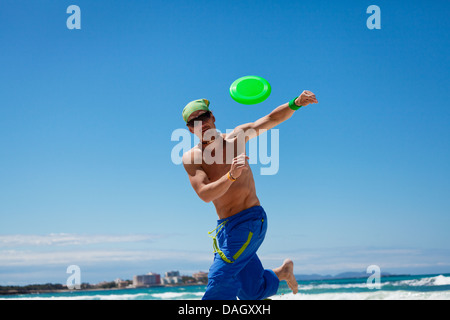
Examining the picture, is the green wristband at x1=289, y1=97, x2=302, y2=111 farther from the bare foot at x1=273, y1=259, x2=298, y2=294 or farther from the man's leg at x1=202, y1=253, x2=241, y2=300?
the bare foot at x1=273, y1=259, x2=298, y2=294

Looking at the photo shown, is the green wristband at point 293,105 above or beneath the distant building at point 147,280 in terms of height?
above

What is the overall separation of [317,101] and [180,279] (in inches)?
1720

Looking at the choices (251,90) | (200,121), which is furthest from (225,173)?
(251,90)

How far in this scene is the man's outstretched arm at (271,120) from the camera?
5043 mm

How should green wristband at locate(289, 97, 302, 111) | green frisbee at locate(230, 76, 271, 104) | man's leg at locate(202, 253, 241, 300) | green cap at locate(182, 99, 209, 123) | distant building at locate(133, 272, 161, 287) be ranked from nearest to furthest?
man's leg at locate(202, 253, 241, 300), green cap at locate(182, 99, 209, 123), green wristband at locate(289, 97, 302, 111), green frisbee at locate(230, 76, 271, 104), distant building at locate(133, 272, 161, 287)

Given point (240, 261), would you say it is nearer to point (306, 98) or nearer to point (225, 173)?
point (225, 173)

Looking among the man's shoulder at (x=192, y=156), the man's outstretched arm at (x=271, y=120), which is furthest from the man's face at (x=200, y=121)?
the man's outstretched arm at (x=271, y=120)

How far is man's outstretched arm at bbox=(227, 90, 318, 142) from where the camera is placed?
5.04 meters

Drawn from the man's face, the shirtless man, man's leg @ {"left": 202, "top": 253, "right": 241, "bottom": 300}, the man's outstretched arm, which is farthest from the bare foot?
the man's face

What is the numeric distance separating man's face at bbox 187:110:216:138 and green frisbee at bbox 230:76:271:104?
0.81m

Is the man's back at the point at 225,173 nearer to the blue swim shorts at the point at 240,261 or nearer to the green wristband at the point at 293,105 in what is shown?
the blue swim shorts at the point at 240,261
